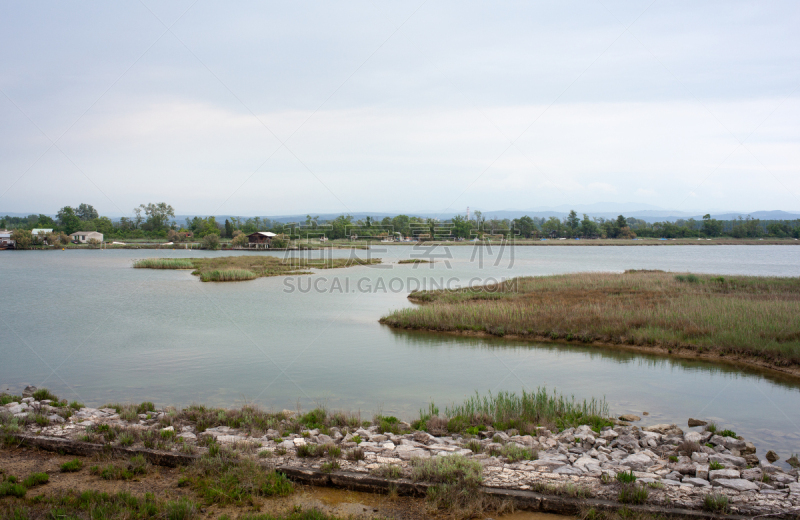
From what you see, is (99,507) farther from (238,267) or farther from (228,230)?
(228,230)

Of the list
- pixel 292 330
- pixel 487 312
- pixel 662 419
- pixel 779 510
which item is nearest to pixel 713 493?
pixel 779 510

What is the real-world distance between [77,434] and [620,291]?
85.9ft

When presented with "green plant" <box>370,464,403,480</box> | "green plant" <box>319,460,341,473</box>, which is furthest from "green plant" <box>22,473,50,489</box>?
"green plant" <box>370,464,403,480</box>

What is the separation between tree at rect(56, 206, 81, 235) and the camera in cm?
14250

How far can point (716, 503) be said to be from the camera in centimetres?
575

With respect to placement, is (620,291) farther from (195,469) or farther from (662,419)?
(195,469)

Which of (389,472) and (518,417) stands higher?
(389,472)

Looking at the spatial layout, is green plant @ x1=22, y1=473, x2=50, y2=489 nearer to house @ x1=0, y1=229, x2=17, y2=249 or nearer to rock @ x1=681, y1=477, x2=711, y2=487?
rock @ x1=681, y1=477, x2=711, y2=487

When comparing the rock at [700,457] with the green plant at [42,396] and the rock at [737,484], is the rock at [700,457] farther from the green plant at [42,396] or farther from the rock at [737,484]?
the green plant at [42,396]

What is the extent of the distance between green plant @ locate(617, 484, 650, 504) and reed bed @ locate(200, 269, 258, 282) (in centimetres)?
4518

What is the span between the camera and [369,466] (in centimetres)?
692

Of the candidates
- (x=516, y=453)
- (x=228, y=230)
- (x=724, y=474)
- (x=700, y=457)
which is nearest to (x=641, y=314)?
(x=700, y=457)

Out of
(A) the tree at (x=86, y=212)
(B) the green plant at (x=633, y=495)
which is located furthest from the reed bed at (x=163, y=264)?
(A) the tree at (x=86, y=212)

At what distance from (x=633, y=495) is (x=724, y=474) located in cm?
185
